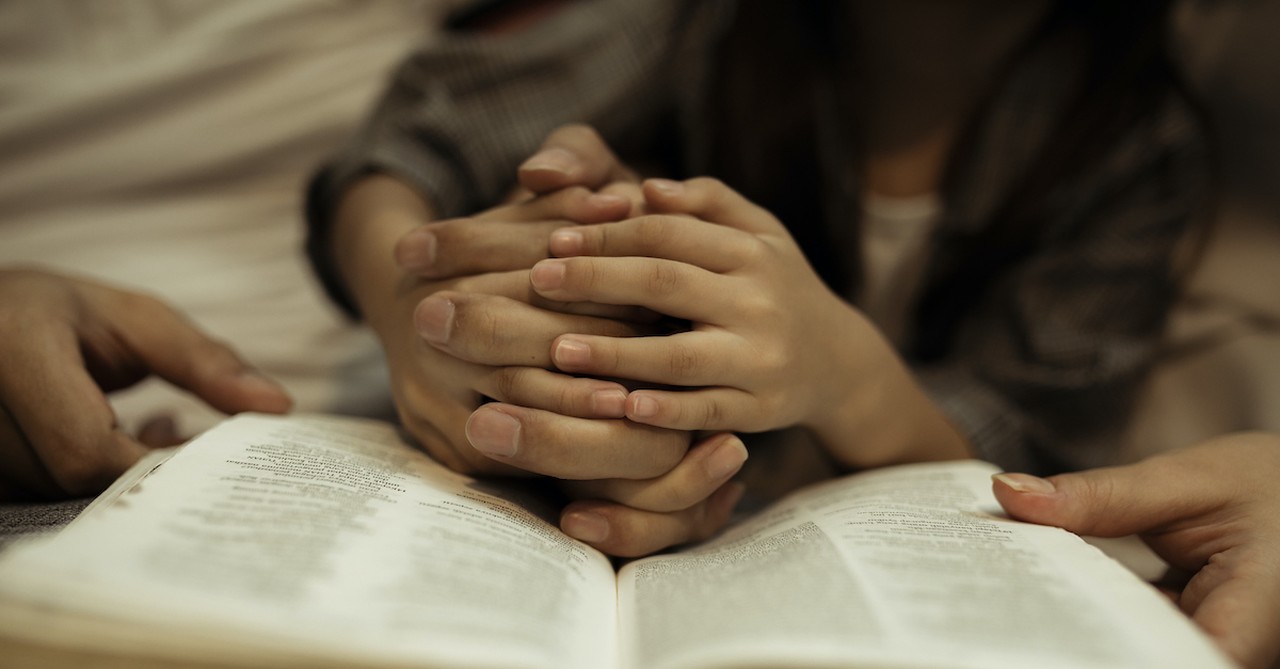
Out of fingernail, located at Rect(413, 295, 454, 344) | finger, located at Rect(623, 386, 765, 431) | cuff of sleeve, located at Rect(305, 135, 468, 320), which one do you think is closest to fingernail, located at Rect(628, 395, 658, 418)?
finger, located at Rect(623, 386, 765, 431)

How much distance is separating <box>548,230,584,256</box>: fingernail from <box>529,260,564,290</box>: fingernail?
0.02 metres

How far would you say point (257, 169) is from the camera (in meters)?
0.96

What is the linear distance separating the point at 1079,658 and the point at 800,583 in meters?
0.11

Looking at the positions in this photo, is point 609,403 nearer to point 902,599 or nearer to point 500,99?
point 902,599

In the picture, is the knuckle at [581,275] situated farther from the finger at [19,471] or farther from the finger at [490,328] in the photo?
the finger at [19,471]

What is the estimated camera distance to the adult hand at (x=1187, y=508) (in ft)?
1.32

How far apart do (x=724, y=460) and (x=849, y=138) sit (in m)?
0.50

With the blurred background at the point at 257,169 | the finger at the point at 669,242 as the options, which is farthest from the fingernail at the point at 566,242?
the blurred background at the point at 257,169

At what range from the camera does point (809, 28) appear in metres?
0.79

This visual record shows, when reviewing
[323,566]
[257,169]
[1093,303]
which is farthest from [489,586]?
[257,169]

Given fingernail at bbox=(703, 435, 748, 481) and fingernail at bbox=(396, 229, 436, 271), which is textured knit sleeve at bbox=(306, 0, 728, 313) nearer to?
fingernail at bbox=(396, 229, 436, 271)

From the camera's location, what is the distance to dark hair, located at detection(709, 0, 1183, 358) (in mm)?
718

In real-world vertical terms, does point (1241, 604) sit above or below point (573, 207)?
below

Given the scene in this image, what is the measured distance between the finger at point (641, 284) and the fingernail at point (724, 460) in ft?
0.23
